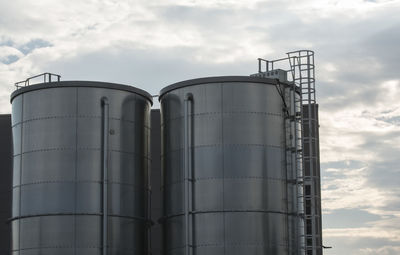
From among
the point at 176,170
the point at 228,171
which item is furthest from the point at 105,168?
the point at 228,171

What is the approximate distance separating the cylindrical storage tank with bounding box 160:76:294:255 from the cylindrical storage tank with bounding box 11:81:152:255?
1.95 meters

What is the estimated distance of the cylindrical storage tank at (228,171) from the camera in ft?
88.3

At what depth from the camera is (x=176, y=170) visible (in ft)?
93.2

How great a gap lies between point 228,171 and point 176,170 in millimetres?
2412

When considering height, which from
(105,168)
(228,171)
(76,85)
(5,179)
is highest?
(76,85)

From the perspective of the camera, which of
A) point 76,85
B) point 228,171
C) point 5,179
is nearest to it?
point 228,171

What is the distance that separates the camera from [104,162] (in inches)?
1104

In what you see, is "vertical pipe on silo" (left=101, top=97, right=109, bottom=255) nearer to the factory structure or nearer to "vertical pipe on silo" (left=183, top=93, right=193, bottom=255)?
the factory structure

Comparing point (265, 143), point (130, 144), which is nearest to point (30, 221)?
point (130, 144)

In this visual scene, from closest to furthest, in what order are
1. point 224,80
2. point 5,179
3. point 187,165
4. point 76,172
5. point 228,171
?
point 228,171 → point 187,165 → point 76,172 → point 224,80 → point 5,179

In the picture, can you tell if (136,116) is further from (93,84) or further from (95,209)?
(95,209)

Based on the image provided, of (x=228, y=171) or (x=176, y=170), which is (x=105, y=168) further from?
(x=228, y=171)

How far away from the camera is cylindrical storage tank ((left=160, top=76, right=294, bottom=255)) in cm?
2691

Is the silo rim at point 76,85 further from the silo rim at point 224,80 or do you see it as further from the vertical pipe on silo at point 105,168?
Result: the silo rim at point 224,80
